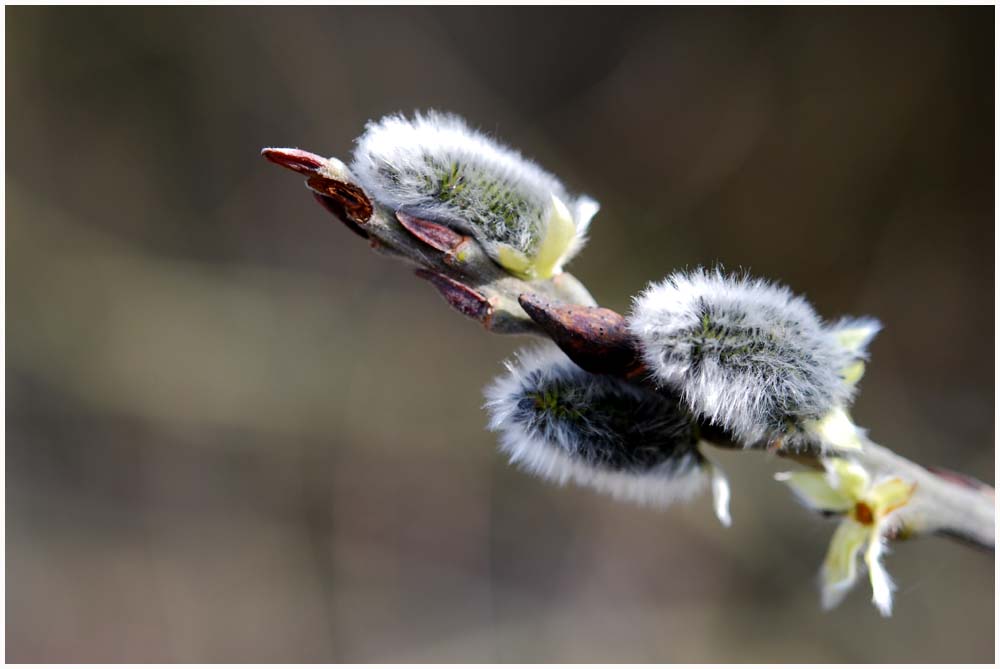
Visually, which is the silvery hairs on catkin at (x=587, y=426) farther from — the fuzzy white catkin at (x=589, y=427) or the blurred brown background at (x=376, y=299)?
the blurred brown background at (x=376, y=299)

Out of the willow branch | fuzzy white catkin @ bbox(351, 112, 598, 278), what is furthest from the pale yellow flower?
fuzzy white catkin @ bbox(351, 112, 598, 278)

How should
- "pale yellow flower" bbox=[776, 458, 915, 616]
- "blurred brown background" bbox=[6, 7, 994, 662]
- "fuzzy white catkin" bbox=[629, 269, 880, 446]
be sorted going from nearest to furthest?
"fuzzy white catkin" bbox=[629, 269, 880, 446]
"pale yellow flower" bbox=[776, 458, 915, 616]
"blurred brown background" bbox=[6, 7, 994, 662]

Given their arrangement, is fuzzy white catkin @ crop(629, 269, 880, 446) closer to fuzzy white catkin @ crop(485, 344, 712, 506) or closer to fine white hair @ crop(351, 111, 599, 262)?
fuzzy white catkin @ crop(485, 344, 712, 506)

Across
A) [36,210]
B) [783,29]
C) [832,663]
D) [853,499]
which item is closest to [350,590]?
[832,663]

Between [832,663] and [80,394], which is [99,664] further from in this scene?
A: [832,663]

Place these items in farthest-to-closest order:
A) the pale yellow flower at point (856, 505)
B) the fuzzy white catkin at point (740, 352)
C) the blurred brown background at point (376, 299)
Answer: the blurred brown background at point (376, 299)
the pale yellow flower at point (856, 505)
the fuzzy white catkin at point (740, 352)

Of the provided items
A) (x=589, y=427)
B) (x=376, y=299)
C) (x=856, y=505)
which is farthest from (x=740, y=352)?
(x=376, y=299)

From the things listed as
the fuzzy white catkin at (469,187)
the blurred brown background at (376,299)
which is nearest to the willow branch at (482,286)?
the fuzzy white catkin at (469,187)
